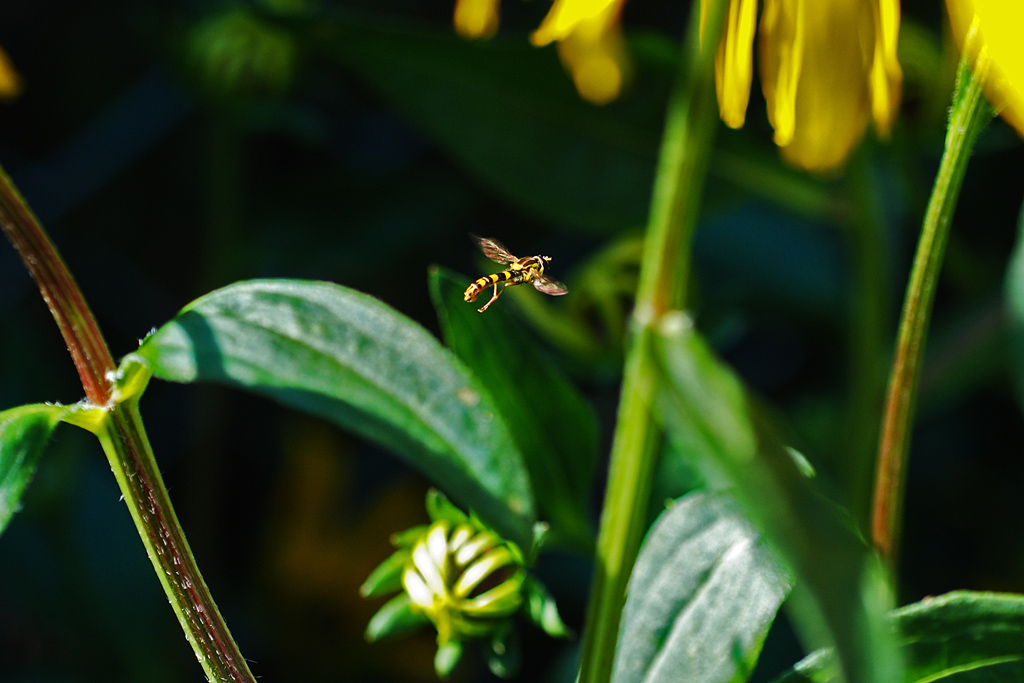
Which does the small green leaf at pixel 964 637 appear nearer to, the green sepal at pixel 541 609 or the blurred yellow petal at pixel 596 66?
the green sepal at pixel 541 609

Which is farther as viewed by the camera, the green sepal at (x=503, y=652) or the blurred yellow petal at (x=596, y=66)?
the blurred yellow petal at (x=596, y=66)

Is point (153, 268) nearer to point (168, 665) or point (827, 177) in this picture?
point (168, 665)

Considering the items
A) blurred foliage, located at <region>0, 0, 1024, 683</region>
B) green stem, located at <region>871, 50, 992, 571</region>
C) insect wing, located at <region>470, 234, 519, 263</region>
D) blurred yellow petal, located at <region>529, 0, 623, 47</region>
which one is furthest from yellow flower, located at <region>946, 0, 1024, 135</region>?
blurred foliage, located at <region>0, 0, 1024, 683</region>

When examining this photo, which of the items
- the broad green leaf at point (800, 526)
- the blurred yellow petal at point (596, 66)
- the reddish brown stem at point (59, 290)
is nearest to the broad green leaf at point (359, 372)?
the reddish brown stem at point (59, 290)

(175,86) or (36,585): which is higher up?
(175,86)

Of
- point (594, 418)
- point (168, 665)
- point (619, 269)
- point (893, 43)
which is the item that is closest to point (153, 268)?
point (168, 665)

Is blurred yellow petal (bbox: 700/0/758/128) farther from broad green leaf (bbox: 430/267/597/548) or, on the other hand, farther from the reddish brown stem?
the reddish brown stem
